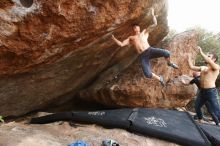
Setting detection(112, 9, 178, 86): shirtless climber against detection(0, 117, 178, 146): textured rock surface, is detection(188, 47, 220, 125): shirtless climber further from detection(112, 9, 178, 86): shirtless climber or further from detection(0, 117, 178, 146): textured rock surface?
detection(0, 117, 178, 146): textured rock surface

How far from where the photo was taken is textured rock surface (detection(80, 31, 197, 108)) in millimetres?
9562

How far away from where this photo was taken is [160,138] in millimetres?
6961

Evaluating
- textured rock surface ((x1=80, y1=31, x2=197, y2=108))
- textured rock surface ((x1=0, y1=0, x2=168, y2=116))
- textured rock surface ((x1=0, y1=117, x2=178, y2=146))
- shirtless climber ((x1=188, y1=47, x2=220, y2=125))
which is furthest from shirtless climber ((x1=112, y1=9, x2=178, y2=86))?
textured rock surface ((x1=0, y1=117, x2=178, y2=146))

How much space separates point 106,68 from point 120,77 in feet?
2.10

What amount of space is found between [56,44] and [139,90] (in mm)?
3541

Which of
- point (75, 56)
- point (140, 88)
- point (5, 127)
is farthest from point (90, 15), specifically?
point (140, 88)

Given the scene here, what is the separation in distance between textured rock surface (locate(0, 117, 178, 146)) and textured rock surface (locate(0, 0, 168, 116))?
1.36 metres

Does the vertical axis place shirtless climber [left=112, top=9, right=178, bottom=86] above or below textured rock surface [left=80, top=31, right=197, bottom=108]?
above

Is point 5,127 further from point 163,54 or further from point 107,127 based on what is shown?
point 163,54

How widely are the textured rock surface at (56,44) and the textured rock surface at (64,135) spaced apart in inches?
53.6

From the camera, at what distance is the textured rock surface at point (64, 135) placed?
5.80 metres

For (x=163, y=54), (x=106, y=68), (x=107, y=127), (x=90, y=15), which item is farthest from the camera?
(x=106, y=68)

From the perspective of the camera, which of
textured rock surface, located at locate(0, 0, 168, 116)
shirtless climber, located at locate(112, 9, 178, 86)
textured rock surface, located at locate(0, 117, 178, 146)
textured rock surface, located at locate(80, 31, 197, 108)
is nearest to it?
textured rock surface, located at locate(0, 117, 178, 146)

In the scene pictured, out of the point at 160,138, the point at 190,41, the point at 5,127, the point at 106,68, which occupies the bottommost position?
the point at 160,138
